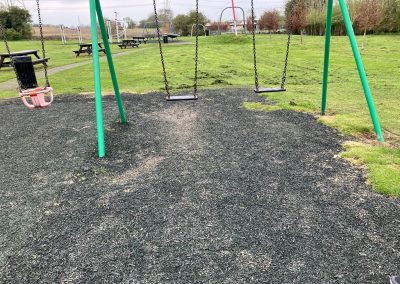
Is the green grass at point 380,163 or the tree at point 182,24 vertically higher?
the tree at point 182,24

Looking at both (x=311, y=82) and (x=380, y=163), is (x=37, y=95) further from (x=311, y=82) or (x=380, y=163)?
(x=311, y=82)

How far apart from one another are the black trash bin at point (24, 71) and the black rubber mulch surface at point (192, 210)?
724 mm

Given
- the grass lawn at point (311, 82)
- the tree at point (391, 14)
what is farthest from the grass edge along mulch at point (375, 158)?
the tree at point (391, 14)

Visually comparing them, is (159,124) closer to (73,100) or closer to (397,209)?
(73,100)

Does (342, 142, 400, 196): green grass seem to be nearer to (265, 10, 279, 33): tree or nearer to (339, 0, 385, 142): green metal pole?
(339, 0, 385, 142): green metal pole

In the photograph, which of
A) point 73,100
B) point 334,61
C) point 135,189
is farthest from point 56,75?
point 334,61

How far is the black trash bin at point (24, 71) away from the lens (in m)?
4.65

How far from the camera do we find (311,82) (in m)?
8.93

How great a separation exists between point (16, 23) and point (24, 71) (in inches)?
1085

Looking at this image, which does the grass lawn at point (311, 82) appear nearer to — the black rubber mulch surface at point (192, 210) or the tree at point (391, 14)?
the black rubber mulch surface at point (192, 210)

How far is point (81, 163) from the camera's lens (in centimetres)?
374

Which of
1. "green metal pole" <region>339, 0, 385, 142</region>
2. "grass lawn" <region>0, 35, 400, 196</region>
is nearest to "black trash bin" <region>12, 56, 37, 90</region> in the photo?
"grass lawn" <region>0, 35, 400, 196</region>

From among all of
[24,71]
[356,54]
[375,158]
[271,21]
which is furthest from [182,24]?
[375,158]

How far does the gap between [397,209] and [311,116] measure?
2828 mm
